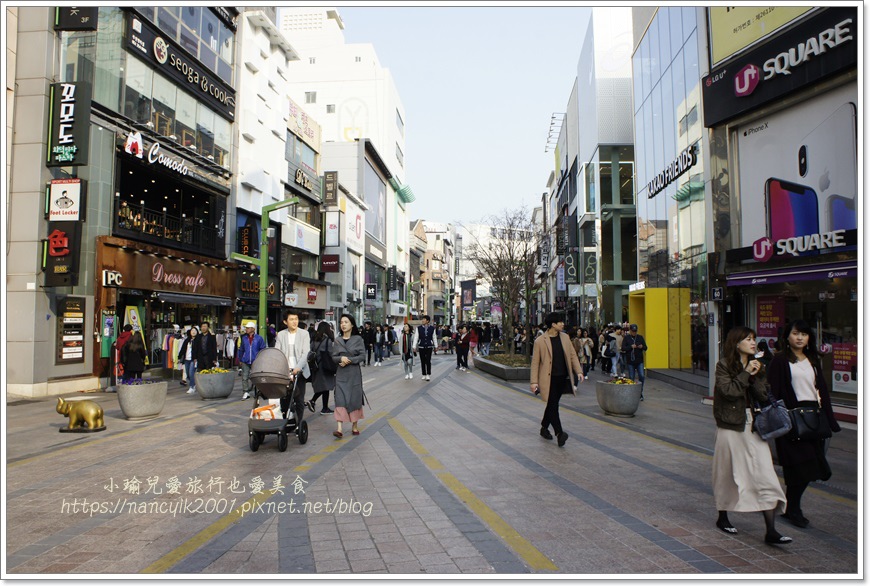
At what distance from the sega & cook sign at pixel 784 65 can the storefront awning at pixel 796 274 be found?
3.77m

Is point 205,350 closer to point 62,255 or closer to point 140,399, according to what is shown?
point 62,255

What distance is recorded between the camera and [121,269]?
17.8 m

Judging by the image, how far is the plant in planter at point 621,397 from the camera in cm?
1080

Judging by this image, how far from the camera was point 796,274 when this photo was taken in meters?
11.9

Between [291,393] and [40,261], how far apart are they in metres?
10.5

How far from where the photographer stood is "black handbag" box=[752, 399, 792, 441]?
454 cm

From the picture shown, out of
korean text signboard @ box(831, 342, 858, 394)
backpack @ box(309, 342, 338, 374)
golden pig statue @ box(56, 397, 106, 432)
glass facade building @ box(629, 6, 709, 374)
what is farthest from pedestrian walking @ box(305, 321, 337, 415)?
glass facade building @ box(629, 6, 709, 374)

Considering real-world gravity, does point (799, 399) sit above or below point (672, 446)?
above

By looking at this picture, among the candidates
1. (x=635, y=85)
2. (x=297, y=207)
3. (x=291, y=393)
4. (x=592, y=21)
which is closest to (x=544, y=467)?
(x=291, y=393)

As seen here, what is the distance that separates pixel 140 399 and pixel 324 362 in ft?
10.7

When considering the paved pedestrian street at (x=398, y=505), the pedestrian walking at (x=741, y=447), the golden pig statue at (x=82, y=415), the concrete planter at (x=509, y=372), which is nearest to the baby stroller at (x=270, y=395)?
the paved pedestrian street at (x=398, y=505)

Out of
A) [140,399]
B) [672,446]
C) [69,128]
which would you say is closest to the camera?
[672,446]

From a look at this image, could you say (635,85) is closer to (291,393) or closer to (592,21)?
(592,21)

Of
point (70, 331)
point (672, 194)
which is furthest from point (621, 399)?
point (70, 331)
